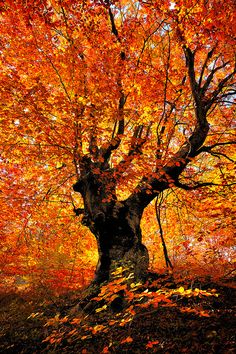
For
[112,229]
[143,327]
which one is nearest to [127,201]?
[112,229]

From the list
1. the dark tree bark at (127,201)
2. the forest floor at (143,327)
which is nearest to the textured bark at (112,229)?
the dark tree bark at (127,201)

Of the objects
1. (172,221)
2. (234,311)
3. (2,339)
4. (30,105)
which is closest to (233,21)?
(30,105)

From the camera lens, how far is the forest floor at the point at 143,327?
3.45m

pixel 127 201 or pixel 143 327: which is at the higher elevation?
pixel 127 201

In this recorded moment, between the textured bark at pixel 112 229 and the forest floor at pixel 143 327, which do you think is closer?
the forest floor at pixel 143 327

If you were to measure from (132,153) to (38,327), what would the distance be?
6.33 metres

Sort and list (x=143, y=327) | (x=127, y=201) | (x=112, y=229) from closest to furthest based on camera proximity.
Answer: (x=143, y=327)
(x=112, y=229)
(x=127, y=201)

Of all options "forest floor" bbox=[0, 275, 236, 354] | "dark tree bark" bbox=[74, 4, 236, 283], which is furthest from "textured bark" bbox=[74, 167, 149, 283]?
"forest floor" bbox=[0, 275, 236, 354]

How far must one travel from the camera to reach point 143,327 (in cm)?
454

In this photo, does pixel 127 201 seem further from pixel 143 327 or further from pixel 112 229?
pixel 143 327

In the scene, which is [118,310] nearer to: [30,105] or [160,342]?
[160,342]

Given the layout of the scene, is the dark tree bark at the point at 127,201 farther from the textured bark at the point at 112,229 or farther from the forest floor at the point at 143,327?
the forest floor at the point at 143,327

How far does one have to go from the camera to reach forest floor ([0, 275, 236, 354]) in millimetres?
3449

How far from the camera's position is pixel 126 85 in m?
9.15
